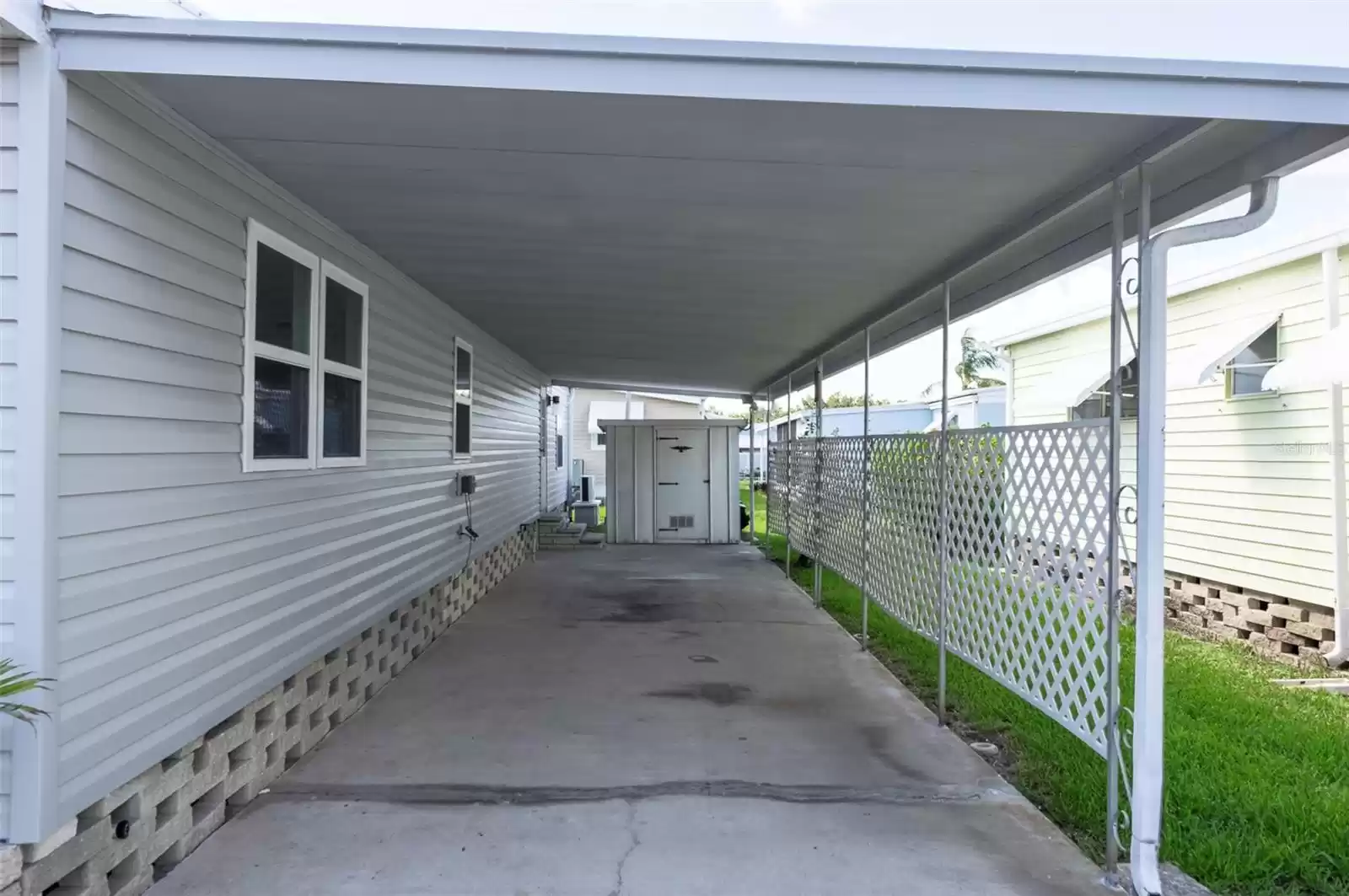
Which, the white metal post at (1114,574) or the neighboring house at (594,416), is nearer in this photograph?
the white metal post at (1114,574)

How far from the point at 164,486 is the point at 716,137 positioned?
7.18ft

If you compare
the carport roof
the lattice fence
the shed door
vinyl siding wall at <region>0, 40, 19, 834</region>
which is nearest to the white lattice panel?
the lattice fence

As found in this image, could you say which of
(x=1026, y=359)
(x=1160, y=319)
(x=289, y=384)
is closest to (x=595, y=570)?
(x=1026, y=359)

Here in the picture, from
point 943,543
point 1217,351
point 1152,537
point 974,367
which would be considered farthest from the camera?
point 974,367

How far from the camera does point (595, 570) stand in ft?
32.8

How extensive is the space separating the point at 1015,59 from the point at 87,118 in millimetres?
2684

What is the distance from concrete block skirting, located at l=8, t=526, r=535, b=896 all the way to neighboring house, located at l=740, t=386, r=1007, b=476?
20.2 feet

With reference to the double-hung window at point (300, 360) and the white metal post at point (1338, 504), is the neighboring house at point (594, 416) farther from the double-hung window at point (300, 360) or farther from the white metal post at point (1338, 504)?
the double-hung window at point (300, 360)

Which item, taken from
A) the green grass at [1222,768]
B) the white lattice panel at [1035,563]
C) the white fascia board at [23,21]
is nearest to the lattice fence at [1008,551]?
the white lattice panel at [1035,563]

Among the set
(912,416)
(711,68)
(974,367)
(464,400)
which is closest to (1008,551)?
(711,68)

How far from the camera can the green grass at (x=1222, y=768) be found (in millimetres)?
2939

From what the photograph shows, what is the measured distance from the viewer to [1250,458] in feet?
21.6

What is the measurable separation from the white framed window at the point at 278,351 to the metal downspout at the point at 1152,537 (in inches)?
130

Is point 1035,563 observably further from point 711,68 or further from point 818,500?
point 818,500
